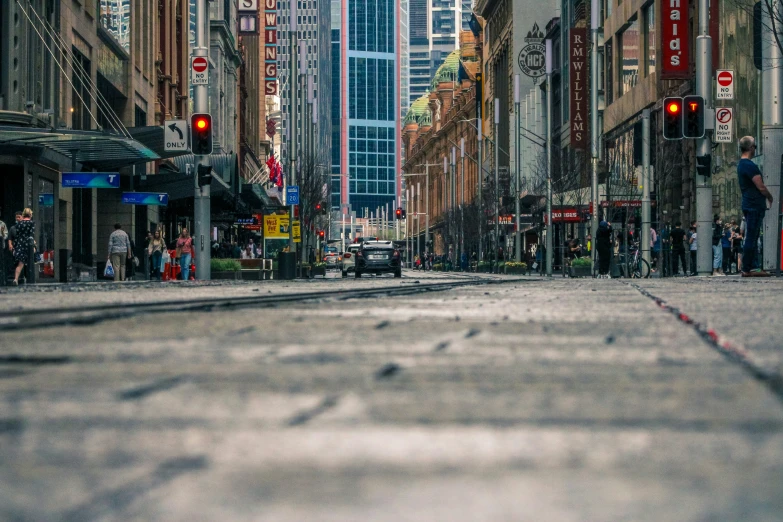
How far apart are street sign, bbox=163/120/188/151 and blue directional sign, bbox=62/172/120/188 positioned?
296 cm

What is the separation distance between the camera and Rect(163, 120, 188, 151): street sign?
29.0 m

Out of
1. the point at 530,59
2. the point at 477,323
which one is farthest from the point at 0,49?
A: the point at 530,59

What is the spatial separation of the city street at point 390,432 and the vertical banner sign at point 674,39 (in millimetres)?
42676

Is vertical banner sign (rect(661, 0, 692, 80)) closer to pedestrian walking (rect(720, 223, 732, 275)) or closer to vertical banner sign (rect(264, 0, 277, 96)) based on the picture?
pedestrian walking (rect(720, 223, 732, 275))

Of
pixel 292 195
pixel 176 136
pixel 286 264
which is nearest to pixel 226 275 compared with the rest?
pixel 286 264

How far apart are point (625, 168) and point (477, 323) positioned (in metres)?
44.8

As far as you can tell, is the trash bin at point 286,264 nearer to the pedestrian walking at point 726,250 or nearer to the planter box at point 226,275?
the planter box at point 226,275

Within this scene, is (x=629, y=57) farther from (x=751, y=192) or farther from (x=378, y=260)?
(x=751, y=192)

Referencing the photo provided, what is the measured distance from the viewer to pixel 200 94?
99.8 feet

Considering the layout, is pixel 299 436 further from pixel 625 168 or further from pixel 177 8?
pixel 177 8

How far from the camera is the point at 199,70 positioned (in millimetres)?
29484

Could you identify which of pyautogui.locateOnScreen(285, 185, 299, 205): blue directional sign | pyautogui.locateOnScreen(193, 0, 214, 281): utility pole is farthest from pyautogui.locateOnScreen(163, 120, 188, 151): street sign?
pyautogui.locateOnScreen(285, 185, 299, 205): blue directional sign

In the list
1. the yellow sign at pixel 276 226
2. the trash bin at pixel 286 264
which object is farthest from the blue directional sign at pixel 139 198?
the yellow sign at pixel 276 226

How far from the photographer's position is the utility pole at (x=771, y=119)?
2894cm
